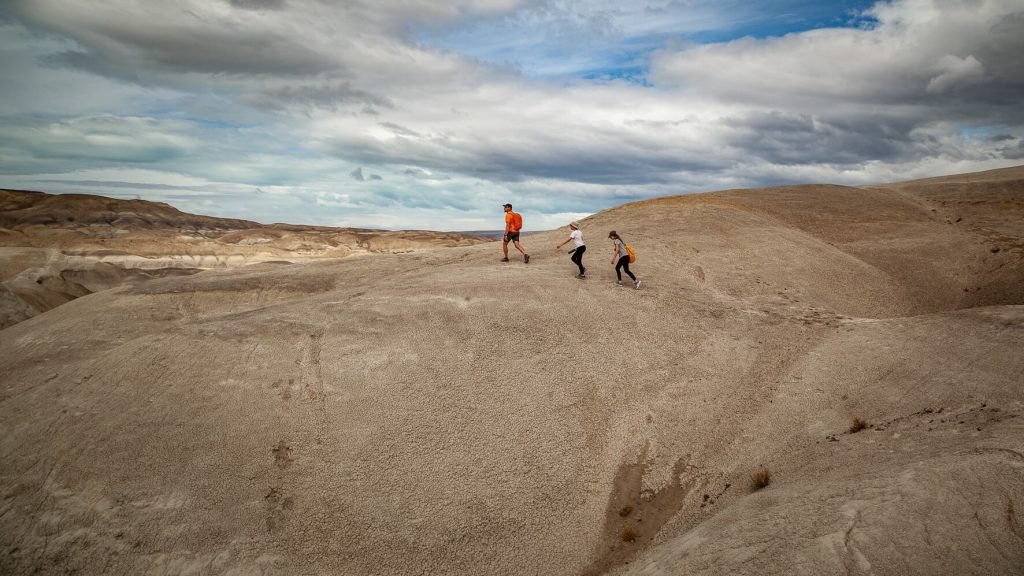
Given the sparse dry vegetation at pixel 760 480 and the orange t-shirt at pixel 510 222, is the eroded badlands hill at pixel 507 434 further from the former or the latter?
the orange t-shirt at pixel 510 222

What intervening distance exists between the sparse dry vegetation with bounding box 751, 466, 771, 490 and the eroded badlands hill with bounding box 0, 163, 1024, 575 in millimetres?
243

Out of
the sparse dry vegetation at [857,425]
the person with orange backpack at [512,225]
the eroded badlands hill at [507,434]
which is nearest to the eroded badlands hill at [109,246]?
the eroded badlands hill at [507,434]

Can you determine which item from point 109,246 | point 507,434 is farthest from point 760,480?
point 109,246

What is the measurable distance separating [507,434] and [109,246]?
250 feet

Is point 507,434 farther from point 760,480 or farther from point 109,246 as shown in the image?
point 109,246

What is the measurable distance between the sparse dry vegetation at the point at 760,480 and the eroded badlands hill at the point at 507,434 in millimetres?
243

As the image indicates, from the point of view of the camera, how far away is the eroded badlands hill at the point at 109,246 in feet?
140

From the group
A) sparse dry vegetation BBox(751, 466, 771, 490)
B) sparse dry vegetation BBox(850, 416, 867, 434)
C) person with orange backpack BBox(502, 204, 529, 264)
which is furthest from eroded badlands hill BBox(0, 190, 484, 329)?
sparse dry vegetation BBox(850, 416, 867, 434)

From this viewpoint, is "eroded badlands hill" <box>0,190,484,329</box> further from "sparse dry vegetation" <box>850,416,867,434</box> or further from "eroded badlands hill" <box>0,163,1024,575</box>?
"sparse dry vegetation" <box>850,416,867,434</box>

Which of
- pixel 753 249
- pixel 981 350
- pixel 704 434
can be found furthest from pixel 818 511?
pixel 753 249

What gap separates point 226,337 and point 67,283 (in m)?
42.7

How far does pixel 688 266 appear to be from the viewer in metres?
21.5

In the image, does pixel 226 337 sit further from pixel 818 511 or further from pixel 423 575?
pixel 818 511

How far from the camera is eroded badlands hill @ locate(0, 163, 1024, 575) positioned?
7.91 m
